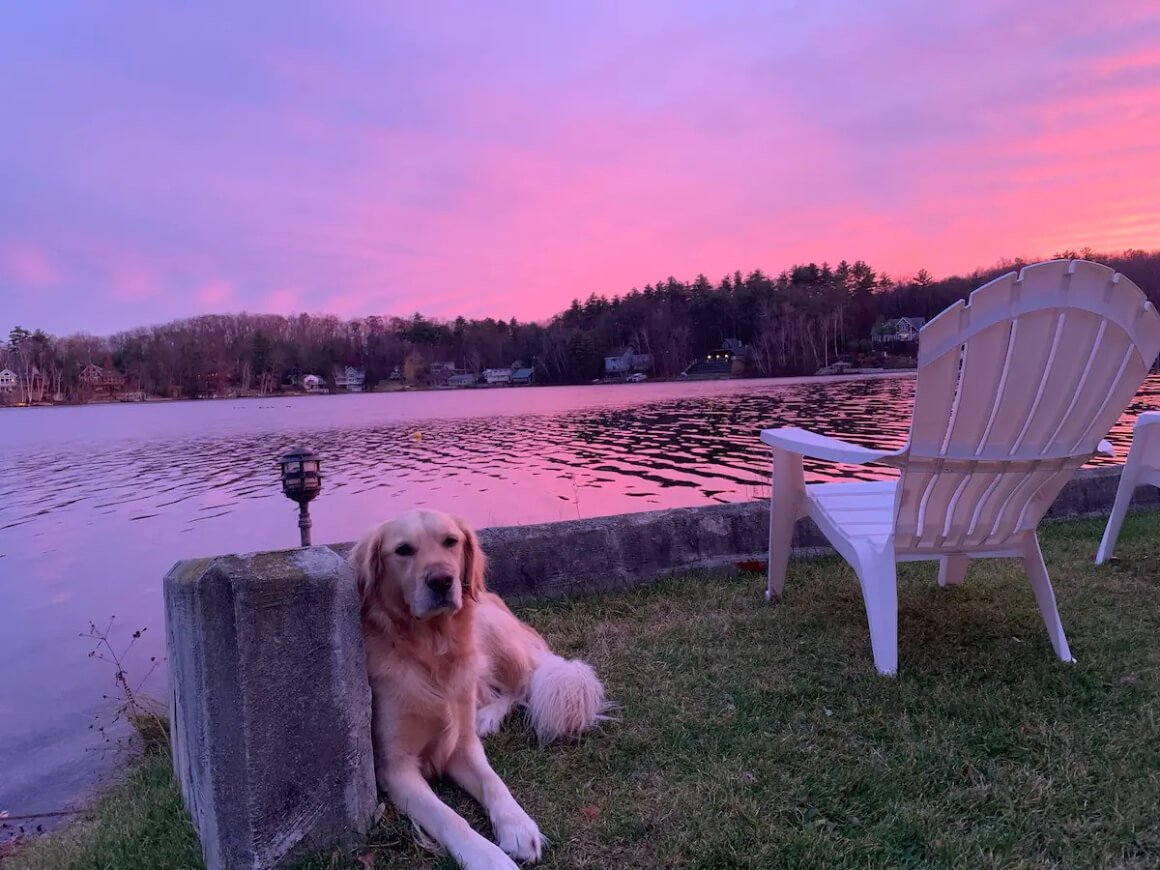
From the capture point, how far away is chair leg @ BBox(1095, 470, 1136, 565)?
4.12 metres

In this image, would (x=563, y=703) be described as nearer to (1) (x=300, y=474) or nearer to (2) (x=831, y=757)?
(2) (x=831, y=757)

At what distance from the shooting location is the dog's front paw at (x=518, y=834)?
5.90ft

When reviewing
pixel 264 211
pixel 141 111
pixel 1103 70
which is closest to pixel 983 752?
pixel 1103 70

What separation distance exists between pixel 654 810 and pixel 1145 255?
3358cm

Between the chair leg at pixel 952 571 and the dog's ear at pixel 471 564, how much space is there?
2.79m

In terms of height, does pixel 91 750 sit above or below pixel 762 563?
below

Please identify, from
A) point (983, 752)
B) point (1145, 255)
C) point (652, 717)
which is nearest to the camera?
point (983, 752)

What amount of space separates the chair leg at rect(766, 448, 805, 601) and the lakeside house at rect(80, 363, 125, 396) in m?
80.9

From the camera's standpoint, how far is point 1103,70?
12031 millimetres

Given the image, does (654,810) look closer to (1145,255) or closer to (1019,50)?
(1019,50)

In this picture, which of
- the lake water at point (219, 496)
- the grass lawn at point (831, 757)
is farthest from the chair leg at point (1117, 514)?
the lake water at point (219, 496)

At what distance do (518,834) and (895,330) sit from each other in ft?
215

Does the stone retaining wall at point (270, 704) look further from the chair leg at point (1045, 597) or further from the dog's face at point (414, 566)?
the chair leg at point (1045, 597)

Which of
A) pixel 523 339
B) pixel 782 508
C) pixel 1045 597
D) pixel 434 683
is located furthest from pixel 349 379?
pixel 1045 597
